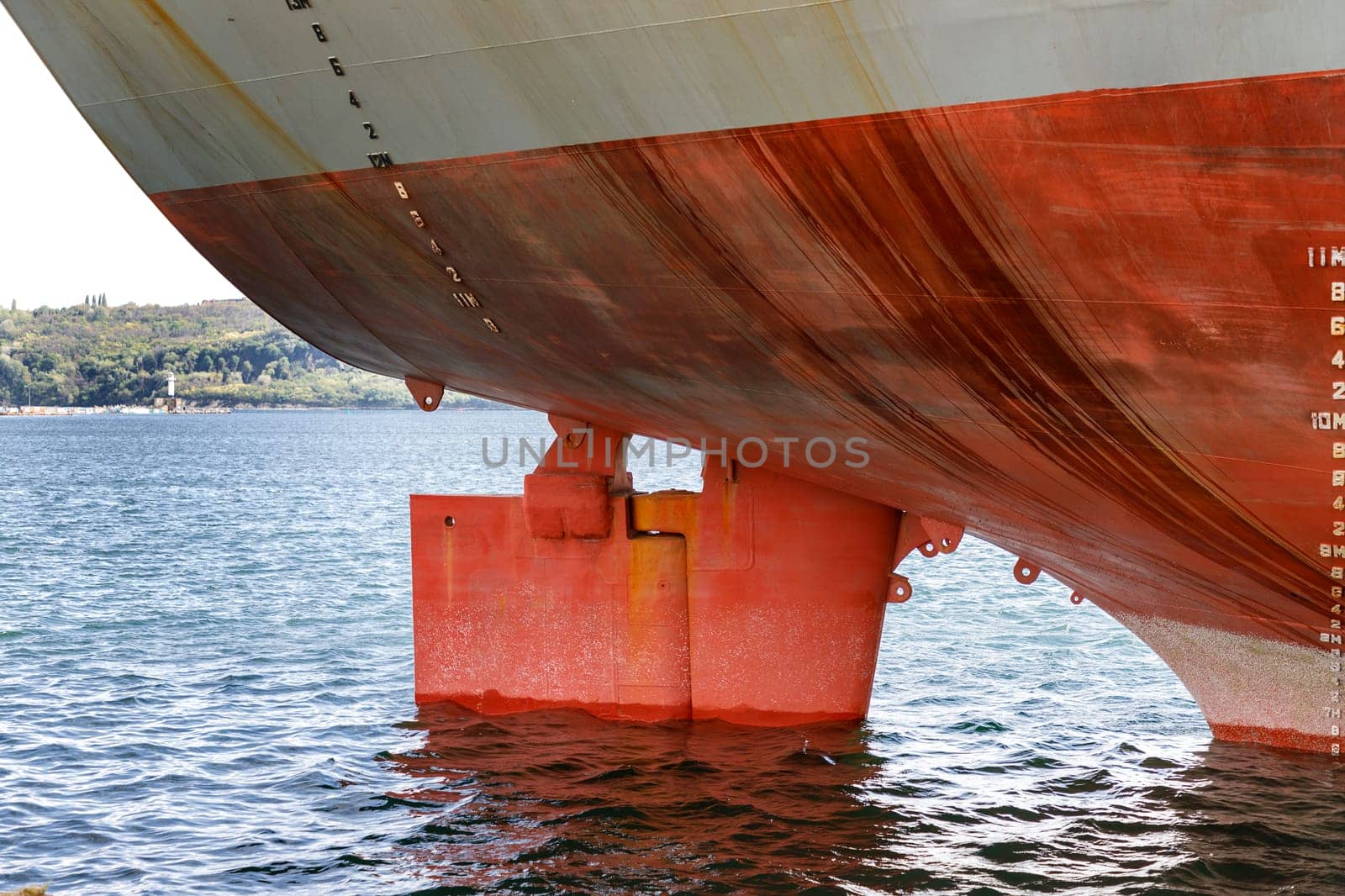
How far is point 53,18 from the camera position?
20.8 ft

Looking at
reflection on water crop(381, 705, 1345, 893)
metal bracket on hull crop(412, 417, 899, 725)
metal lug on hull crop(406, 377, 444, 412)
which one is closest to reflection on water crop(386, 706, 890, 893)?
reflection on water crop(381, 705, 1345, 893)

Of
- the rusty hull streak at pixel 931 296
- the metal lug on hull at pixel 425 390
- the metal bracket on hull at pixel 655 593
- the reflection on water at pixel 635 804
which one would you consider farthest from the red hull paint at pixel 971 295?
the reflection on water at pixel 635 804

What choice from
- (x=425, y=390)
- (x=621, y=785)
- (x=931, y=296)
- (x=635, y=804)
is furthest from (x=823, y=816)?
(x=425, y=390)

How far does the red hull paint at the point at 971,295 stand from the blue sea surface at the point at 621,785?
120 cm

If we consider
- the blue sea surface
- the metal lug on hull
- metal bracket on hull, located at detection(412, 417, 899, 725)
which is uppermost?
the metal lug on hull

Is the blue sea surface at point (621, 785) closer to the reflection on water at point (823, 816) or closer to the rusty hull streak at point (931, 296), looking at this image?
the reflection on water at point (823, 816)

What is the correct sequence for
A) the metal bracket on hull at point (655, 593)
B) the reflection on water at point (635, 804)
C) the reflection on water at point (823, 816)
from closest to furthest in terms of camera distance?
the reflection on water at point (823, 816) → the reflection on water at point (635, 804) → the metal bracket on hull at point (655, 593)

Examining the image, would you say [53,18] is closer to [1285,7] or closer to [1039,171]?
[1039,171]

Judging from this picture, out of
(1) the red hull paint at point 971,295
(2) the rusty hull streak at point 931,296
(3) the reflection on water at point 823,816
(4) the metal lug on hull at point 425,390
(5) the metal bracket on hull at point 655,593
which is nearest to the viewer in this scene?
(1) the red hull paint at point 971,295

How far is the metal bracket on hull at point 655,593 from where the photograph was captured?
28.4 feet

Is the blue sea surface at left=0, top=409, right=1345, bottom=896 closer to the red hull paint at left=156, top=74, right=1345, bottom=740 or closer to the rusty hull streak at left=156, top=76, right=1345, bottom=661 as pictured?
the red hull paint at left=156, top=74, right=1345, bottom=740

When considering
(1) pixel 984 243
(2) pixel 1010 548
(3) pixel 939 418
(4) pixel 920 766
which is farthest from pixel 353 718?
(1) pixel 984 243

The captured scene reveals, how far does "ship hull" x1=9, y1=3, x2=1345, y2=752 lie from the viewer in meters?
4.08

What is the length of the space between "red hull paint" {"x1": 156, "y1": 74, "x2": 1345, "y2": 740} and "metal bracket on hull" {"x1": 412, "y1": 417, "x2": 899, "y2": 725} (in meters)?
0.99
